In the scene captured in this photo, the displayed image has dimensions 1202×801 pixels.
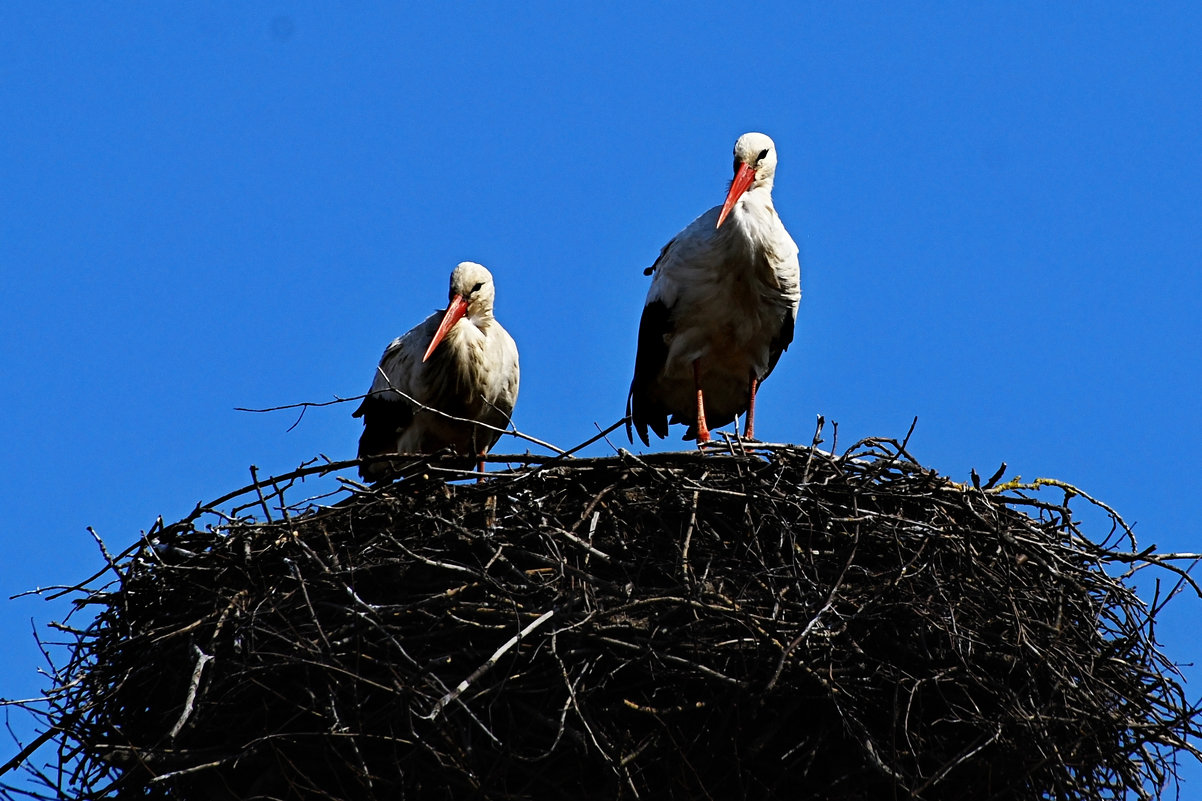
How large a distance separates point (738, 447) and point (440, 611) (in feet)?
3.30

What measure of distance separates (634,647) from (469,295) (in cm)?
284

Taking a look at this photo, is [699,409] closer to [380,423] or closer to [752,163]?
[752,163]

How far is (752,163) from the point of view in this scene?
20.4ft

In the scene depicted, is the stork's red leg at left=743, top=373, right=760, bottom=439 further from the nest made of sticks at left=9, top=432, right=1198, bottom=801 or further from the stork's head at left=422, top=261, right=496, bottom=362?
the nest made of sticks at left=9, top=432, right=1198, bottom=801

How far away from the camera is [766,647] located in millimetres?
4047

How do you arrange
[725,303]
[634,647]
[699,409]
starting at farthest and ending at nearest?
[699,409] → [725,303] → [634,647]

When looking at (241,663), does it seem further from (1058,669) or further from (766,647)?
(1058,669)

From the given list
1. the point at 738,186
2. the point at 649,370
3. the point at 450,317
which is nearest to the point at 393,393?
the point at 450,317

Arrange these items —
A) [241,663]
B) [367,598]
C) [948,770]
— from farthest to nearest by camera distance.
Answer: [367,598] → [241,663] → [948,770]

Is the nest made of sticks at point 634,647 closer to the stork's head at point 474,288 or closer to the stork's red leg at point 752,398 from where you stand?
the stork's red leg at point 752,398

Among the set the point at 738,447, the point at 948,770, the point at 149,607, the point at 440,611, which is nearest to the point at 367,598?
the point at 440,611

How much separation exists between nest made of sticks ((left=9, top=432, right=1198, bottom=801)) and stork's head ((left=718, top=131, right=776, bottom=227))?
1.75m

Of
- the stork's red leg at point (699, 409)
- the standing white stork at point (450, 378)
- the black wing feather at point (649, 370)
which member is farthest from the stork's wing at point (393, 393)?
the stork's red leg at point (699, 409)

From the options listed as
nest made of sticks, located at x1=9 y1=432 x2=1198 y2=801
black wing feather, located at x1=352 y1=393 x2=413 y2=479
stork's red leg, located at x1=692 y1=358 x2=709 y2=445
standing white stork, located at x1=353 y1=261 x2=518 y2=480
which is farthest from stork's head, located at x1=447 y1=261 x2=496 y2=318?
nest made of sticks, located at x1=9 y1=432 x2=1198 y2=801
